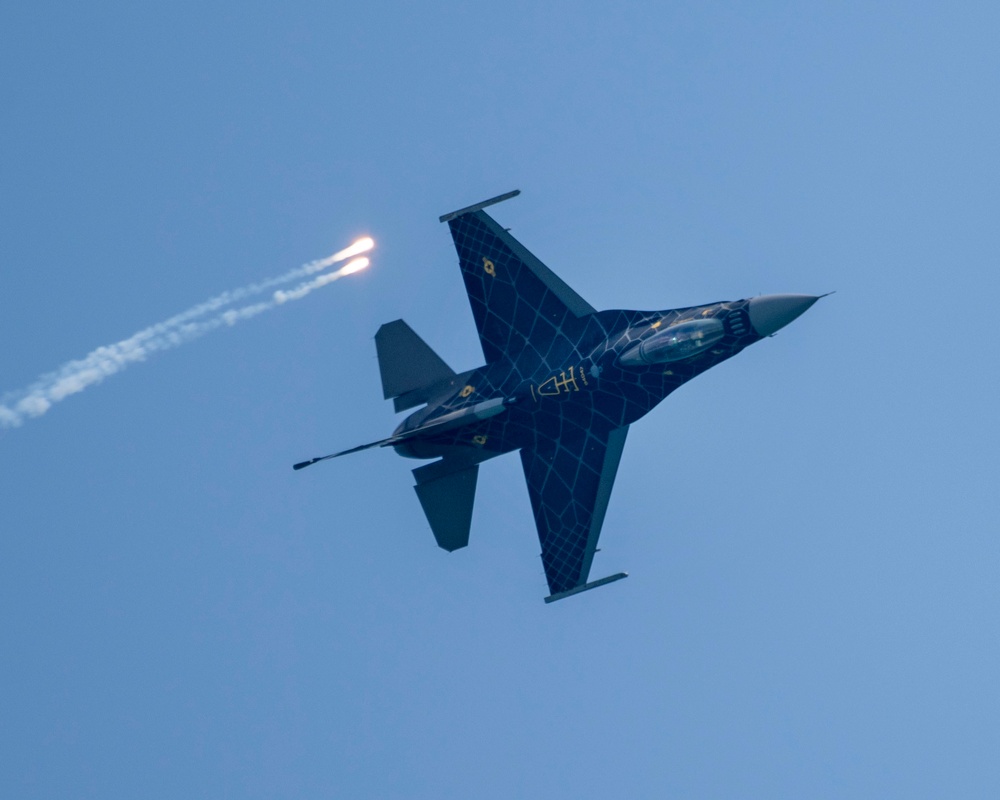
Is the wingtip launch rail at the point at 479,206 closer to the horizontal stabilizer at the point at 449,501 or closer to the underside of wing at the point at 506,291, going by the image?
the underside of wing at the point at 506,291

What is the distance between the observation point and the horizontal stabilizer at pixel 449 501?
6456cm

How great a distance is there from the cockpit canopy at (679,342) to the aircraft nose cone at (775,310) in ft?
4.74

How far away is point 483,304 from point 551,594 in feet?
43.0

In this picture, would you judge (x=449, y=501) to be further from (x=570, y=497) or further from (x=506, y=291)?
(x=506, y=291)

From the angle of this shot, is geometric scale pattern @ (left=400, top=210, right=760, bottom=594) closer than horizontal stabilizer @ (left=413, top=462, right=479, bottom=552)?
Yes

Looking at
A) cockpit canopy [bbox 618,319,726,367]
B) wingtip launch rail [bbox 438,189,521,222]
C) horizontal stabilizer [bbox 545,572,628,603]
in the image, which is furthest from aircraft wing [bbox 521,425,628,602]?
wingtip launch rail [bbox 438,189,521,222]

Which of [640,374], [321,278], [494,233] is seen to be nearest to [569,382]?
[640,374]

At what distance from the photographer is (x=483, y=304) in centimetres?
6500

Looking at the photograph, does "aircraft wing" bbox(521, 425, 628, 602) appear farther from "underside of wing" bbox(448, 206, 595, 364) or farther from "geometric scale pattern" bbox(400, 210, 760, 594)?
"underside of wing" bbox(448, 206, 595, 364)

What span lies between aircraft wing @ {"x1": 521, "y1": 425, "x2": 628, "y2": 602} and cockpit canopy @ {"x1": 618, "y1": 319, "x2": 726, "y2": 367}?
4.45 m

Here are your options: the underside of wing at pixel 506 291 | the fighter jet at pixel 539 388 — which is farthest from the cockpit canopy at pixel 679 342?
the underside of wing at pixel 506 291

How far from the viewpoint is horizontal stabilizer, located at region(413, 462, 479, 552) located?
6456 cm

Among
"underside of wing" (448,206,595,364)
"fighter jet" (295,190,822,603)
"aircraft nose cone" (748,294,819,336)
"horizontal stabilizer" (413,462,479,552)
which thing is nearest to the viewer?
"aircraft nose cone" (748,294,819,336)

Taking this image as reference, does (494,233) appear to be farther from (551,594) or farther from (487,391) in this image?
(551,594)
